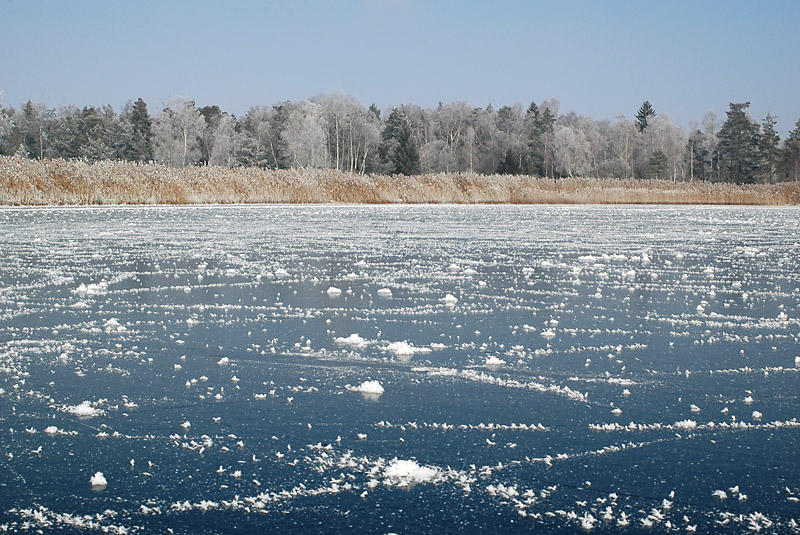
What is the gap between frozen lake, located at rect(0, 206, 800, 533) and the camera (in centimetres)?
291

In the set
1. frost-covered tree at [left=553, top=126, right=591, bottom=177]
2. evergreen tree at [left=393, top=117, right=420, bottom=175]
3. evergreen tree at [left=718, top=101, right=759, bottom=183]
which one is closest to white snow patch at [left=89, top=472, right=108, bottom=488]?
evergreen tree at [left=393, top=117, right=420, bottom=175]

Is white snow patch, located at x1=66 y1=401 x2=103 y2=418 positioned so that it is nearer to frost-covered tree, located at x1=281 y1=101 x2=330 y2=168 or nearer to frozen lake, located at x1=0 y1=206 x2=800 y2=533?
frozen lake, located at x1=0 y1=206 x2=800 y2=533

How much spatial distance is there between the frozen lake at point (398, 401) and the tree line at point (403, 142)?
205 feet

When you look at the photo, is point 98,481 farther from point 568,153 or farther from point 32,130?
point 32,130

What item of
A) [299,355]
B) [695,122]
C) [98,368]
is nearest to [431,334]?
[299,355]

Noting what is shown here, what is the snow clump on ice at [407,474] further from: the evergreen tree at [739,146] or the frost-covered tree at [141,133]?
the evergreen tree at [739,146]

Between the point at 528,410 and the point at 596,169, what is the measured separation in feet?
300

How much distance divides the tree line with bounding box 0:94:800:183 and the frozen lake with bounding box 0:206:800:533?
62.5 metres

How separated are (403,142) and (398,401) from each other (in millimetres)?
67372

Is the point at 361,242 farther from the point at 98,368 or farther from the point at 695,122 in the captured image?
the point at 695,122

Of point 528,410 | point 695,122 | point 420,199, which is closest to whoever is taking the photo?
point 528,410

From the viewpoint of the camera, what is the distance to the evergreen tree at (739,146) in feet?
245

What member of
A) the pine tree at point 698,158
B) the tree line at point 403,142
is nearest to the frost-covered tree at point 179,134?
the tree line at point 403,142

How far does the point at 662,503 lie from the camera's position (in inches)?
115
